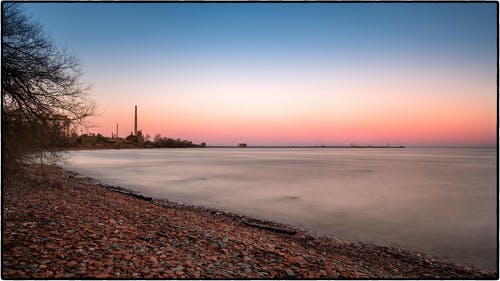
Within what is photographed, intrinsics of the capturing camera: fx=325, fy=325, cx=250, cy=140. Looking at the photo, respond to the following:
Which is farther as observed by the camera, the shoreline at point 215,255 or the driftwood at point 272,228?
the driftwood at point 272,228

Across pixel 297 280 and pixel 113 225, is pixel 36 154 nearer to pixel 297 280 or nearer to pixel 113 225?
pixel 113 225

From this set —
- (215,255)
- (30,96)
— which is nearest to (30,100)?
(30,96)

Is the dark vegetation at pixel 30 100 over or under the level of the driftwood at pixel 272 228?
over

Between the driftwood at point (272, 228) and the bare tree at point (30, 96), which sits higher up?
the bare tree at point (30, 96)

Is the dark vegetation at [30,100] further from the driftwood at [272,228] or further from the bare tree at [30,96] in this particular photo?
the driftwood at [272,228]

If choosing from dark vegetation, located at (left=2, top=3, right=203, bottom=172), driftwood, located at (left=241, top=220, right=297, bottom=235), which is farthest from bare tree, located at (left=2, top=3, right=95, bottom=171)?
driftwood, located at (left=241, top=220, right=297, bottom=235)

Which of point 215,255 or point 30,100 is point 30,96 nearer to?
point 30,100

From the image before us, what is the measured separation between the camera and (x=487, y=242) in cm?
1007

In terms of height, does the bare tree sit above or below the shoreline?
above

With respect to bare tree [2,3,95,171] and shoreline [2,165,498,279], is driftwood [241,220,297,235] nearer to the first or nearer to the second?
shoreline [2,165,498,279]

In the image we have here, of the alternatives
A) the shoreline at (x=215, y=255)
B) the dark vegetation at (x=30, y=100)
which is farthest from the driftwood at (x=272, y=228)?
the dark vegetation at (x=30, y=100)

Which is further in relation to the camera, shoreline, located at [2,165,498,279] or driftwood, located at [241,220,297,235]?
driftwood, located at [241,220,297,235]

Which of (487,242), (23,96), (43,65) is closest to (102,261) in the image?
(23,96)

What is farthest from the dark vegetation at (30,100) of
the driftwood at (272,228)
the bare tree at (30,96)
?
the driftwood at (272,228)
